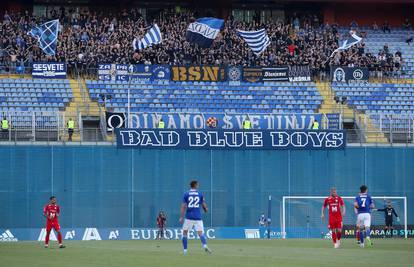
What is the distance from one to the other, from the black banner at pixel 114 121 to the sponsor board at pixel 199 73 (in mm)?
8329

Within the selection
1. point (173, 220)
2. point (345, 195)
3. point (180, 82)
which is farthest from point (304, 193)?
point (180, 82)

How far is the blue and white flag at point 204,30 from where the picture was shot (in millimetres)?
70812

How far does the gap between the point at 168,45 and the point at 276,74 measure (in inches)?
275

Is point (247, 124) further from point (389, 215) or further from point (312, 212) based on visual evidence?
point (389, 215)

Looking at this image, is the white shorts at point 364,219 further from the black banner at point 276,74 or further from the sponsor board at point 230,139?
the black banner at point 276,74

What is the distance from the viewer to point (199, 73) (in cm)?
6962

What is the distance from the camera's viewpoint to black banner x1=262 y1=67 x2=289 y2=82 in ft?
231

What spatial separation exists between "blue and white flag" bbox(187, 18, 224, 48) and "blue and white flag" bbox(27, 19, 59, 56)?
877cm

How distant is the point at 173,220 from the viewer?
60.1 m

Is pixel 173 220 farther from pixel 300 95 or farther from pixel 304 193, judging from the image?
pixel 300 95

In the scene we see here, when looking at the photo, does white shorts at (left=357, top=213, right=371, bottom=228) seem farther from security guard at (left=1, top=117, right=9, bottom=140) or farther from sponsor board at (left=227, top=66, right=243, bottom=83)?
sponsor board at (left=227, top=66, right=243, bottom=83)

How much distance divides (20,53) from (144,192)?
1386cm

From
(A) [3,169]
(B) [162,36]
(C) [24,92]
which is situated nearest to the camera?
(A) [3,169]

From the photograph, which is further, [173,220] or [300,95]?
[300,95]
